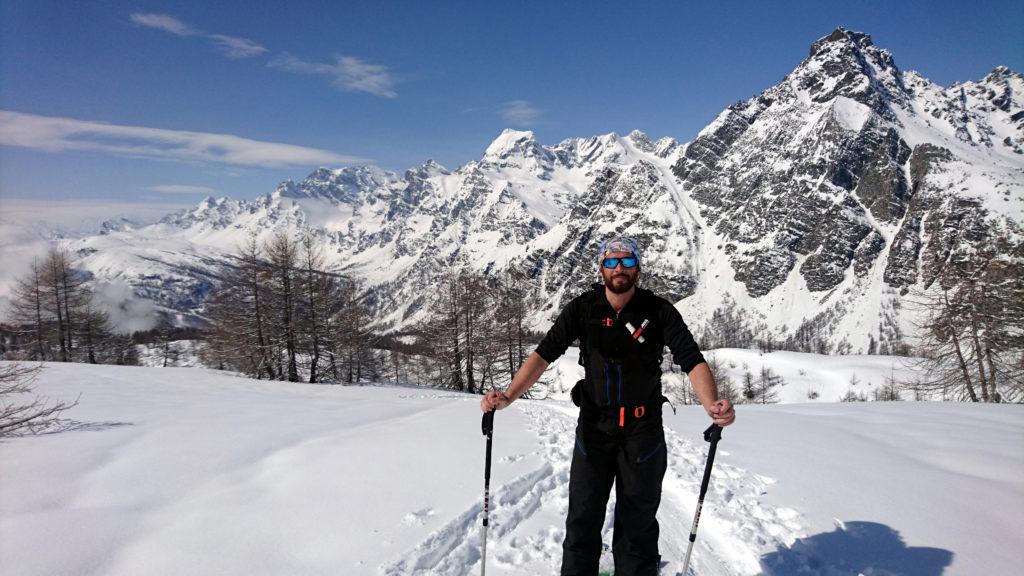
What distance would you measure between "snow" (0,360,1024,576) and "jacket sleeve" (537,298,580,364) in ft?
8.49

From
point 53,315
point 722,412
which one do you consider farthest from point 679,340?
point 53,315

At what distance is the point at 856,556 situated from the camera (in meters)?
5.82

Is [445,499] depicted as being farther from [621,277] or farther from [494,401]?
[621,277]

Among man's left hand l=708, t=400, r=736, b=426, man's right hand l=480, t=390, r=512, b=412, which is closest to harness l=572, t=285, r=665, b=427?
man's left hand l=708, t=400, r=736, b=426

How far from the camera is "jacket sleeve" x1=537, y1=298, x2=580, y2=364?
514cm

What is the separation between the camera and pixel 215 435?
34.3 feet

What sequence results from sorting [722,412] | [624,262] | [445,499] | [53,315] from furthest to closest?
[53,315]
[445,499]
[624,262]
[722,412]

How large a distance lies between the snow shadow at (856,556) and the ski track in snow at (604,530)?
205 millimetres

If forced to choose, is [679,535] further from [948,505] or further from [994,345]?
[994,345]

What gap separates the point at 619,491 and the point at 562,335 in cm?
170

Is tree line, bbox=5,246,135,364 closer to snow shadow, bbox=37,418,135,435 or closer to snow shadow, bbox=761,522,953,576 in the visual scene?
snow shadow, bbox=37,418,135,435

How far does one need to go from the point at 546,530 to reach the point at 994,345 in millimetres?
30715

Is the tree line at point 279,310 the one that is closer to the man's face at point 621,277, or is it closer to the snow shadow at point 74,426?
the snow shadow at point 74,426

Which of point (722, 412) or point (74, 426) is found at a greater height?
point (722, 412)
